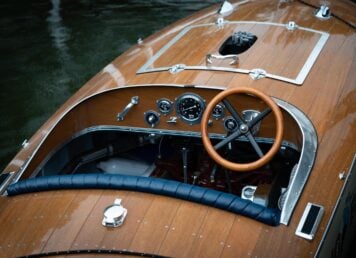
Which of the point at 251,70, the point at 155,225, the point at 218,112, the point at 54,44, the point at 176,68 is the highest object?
the point at 251,70

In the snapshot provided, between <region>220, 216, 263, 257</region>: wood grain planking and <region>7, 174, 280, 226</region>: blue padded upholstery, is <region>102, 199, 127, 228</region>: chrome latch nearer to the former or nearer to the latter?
<region>7, 174, 280, 226</region>: blue padded upholstery

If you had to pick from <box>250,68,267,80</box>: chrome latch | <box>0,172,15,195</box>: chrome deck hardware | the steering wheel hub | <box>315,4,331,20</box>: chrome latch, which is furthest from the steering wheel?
<box>315,4,331,20</box>: chrome latch

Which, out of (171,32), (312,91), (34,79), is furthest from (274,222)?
(34,79)

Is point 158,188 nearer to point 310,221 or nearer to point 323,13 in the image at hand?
point 310,221

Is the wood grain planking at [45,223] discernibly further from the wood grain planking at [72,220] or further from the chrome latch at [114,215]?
the chrome latch at [114,215]

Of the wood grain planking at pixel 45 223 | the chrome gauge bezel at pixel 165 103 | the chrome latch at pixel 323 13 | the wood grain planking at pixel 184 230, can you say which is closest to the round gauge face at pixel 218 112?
the chrome gauge bezel at pixel 165 103

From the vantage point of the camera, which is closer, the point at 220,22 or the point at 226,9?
the point at 220,22

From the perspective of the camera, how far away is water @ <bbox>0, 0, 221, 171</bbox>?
22.6ft

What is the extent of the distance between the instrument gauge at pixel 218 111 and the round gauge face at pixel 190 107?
10 cm

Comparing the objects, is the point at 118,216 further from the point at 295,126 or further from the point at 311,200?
the point at 295,126

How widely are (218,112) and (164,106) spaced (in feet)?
1.46

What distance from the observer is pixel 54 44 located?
9023 mm

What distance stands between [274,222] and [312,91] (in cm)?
127

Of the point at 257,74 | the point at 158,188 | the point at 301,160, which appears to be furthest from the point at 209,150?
the point at 257,74
